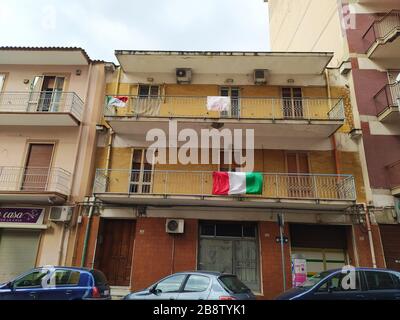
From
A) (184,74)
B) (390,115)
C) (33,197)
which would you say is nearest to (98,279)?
(33,197)

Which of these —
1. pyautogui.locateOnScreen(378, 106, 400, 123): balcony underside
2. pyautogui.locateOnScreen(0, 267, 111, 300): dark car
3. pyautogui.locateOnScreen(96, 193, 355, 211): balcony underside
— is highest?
pyautogui.locateOnScreen(378, 106, 400, 123): balcony underside

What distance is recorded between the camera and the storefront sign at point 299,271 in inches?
395

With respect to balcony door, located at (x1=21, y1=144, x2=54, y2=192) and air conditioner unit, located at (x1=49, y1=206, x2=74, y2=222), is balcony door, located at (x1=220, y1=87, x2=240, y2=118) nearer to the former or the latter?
air conditioner unit, located at (x1=49, y1=206, x2=74, y2=222)

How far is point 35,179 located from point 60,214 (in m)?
2.16

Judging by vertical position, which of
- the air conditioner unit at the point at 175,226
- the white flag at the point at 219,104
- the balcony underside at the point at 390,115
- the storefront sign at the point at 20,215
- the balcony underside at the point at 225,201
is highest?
the white flag at the point at 219,104

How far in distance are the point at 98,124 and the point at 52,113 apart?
70.9 inches

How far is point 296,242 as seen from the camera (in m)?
11.2

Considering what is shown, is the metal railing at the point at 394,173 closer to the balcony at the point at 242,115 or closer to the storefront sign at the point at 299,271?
the balcony at the point at 242,115

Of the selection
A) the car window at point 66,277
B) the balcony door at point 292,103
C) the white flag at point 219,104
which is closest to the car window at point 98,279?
the car window at point 66,277

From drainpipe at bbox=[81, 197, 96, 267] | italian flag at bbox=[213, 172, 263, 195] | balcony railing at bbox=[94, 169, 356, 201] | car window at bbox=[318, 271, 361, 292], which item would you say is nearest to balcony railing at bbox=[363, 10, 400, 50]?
balcony railing at bbox=[94, 169, 356, 201]

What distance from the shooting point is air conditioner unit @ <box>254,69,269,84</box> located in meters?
13.1

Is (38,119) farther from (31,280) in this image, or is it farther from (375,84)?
(375,84)

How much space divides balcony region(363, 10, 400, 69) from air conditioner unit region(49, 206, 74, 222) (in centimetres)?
1393
